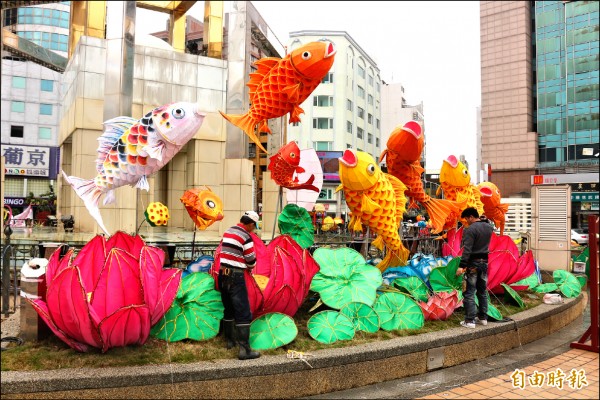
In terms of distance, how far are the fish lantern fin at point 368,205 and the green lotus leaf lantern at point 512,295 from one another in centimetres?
206

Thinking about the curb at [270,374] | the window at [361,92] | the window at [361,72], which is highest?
the window at [361,72]

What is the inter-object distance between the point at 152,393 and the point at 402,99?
51779 millimetres

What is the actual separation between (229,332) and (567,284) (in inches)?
232

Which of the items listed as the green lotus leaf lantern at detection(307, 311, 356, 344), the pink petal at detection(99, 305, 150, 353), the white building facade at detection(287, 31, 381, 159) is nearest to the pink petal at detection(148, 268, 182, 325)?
the pink petal at detection(99, 305, 150, 353)

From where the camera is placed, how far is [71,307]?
362cm

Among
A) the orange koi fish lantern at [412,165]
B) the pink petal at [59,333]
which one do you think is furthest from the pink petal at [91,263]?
the orange koi fish lantern at [412,165]

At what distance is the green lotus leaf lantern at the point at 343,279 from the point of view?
5145mm

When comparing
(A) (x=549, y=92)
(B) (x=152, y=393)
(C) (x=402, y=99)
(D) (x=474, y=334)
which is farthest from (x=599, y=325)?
(C) (x=402, y=99)

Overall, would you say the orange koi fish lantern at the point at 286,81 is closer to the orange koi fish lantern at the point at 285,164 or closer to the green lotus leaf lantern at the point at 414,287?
the orange koi fish lantern at the point at 285,164

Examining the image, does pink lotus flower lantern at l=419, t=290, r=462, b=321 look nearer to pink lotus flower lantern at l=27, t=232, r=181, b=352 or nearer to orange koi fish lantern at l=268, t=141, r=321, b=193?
orange koi fish lantern at l=268, t=141, r=321, b=193

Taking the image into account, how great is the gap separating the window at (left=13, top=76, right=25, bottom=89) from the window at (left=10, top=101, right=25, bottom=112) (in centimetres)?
109

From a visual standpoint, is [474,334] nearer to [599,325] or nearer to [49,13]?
[599,325]

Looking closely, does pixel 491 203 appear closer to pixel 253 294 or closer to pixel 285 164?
pixel 285 164

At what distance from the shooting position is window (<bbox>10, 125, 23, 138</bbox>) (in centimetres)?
3353
